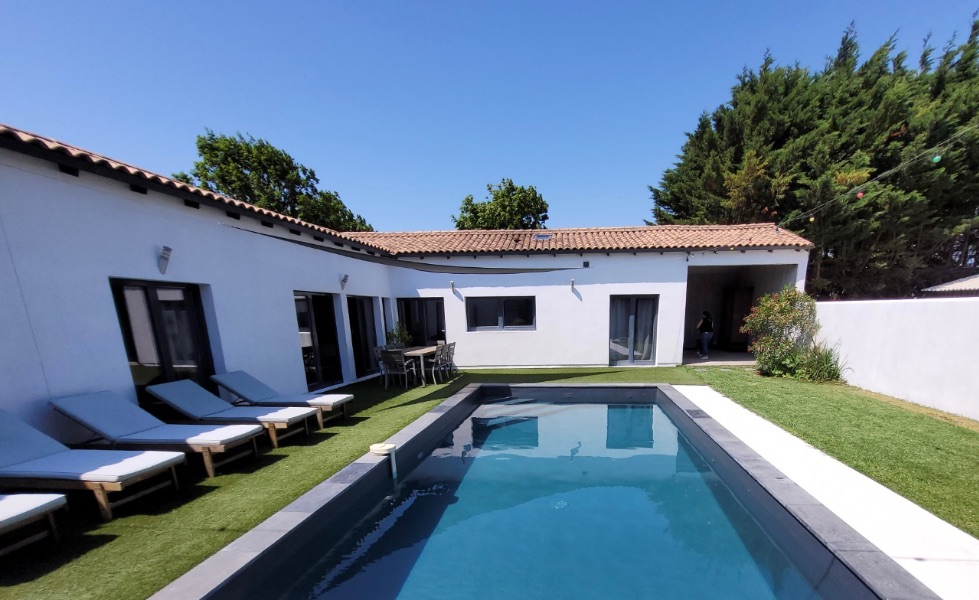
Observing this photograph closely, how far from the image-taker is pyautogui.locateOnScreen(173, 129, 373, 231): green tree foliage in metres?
19.1

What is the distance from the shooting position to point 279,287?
6273mm

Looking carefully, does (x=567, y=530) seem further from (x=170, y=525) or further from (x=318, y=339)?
(x=318, y=339)

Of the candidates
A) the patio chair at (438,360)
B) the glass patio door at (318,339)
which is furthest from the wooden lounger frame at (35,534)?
the patio chair at (438,360)

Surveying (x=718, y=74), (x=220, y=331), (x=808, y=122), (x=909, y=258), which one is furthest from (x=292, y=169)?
(x=909, y=258)

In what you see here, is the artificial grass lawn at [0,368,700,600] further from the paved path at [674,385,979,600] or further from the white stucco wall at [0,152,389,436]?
the paved path at [674,385,979,600]

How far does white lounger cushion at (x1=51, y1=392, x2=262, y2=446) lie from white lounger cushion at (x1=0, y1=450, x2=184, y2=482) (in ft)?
1.13

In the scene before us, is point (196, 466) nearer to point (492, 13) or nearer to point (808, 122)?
point (492, 13)

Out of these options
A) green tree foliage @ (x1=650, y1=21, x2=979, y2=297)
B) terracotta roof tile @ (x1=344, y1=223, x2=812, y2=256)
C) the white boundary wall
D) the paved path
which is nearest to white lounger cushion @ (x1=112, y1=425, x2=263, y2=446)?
the paved path

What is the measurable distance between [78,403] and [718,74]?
18.5m

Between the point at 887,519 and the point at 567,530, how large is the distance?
9.26 feet

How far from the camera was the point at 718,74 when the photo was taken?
1177cm

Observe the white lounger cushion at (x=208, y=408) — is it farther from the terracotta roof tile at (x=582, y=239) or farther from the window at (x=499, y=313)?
the window at (x=499, y=313)

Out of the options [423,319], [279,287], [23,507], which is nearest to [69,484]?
[23,507]

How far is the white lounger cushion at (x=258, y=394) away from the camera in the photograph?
4.98 m
